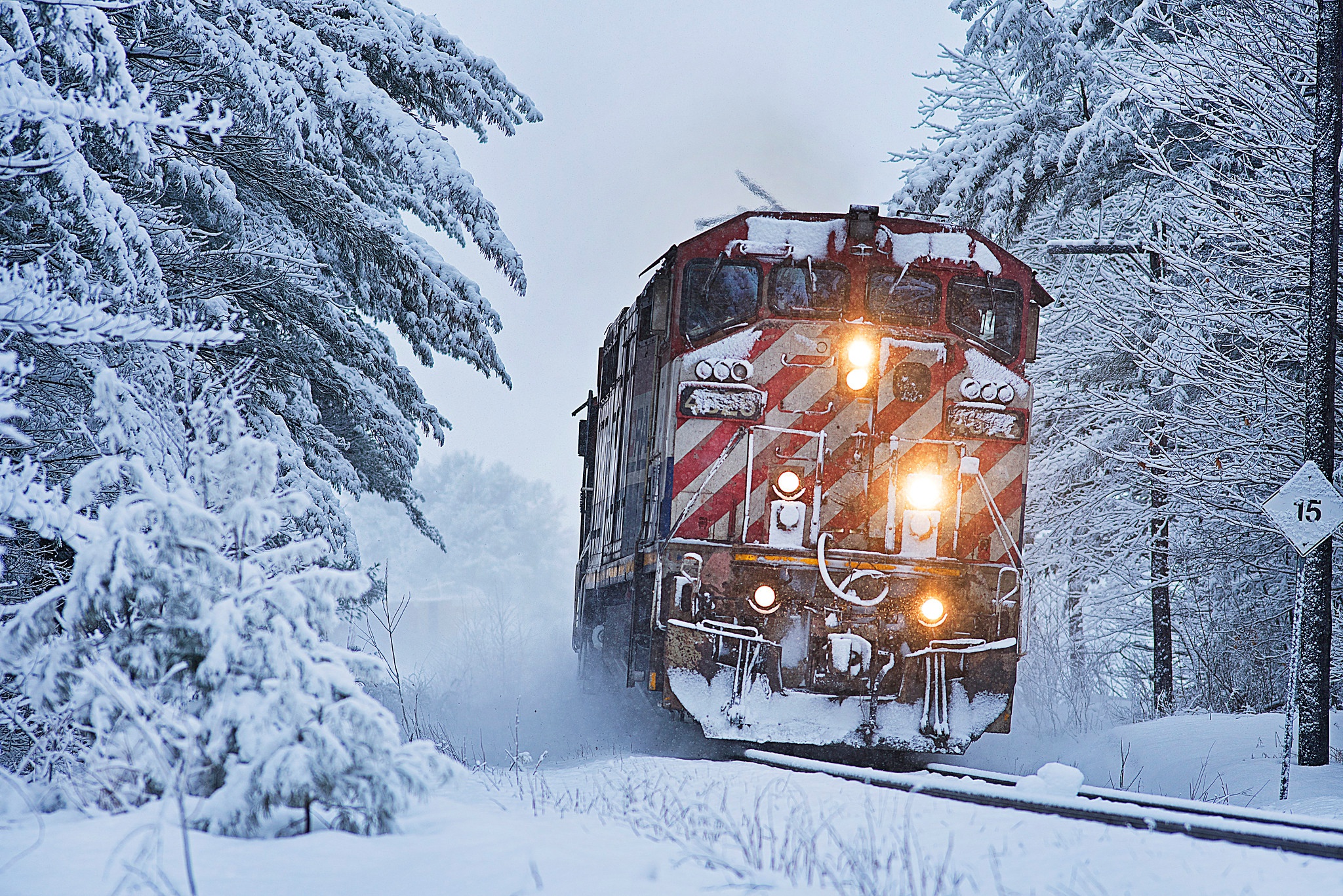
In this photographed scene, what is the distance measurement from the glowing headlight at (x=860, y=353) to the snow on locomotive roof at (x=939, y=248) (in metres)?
0.73

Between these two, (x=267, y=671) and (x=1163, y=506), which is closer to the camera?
(x=267, y=671)

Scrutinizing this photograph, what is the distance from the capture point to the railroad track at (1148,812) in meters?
4.48

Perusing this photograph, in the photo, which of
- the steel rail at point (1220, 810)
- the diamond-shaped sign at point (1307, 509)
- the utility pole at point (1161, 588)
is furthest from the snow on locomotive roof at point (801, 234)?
the utility pole at point (1161, 588)

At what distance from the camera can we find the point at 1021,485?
29.3 ft

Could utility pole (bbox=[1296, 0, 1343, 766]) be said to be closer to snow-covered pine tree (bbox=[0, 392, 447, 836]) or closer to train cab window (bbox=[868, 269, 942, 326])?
train cab window (bbox=[868, 269, 942, 326])

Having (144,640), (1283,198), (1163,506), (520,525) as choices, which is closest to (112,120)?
(144,640)

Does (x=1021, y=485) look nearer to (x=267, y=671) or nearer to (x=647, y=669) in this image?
(x=647, y=669)

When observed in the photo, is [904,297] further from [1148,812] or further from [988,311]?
[1148,812]

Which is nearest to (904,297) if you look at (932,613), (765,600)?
(932,613)

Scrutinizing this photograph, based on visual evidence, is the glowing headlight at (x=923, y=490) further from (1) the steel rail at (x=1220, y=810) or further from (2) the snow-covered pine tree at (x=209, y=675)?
(2) the snow-covered pine tree at (x=209, y=675)

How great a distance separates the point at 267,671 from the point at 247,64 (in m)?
4.37

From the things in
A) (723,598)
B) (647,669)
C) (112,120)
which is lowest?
(647,669)

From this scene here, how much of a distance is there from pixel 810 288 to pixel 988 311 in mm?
1451

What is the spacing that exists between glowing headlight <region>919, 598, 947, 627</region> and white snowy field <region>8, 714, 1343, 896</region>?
9.18ft
